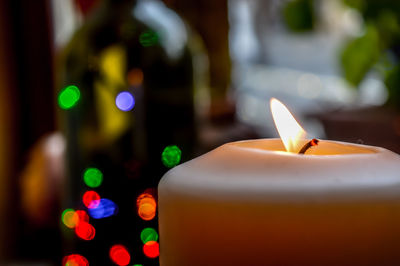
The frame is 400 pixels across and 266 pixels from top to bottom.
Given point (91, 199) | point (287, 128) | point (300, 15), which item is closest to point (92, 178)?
point (91, 199)

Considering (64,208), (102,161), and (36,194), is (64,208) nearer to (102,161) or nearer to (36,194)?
(102,161)

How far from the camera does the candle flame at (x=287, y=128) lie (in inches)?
11.0

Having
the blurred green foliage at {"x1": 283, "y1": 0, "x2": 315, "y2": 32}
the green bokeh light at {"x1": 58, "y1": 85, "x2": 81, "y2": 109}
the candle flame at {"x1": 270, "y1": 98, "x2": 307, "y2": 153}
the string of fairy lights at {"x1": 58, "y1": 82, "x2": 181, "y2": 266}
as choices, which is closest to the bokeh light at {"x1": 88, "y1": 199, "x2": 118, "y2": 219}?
the string of fairy lights at {"x1": 58, "y1": 82, "x2": 181, "y2": 266}

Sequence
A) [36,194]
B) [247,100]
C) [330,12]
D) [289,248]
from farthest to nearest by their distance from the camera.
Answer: [247,100] < [330,12] < [36,194] < [289,248]

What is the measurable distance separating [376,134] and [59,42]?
154 centimetres

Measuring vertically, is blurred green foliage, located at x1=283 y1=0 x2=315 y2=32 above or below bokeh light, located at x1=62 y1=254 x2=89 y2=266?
above

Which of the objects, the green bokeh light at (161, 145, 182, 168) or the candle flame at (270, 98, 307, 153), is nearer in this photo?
the candle flame at (270, 98, 307, 153)

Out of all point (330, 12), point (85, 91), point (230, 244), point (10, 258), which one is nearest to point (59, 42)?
point (10, 258)

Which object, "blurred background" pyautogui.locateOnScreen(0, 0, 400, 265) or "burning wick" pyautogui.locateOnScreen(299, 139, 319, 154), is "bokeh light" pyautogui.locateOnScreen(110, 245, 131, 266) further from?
"burning wick" pyautogui.locateOnScreen(299, 139, 319, 154)

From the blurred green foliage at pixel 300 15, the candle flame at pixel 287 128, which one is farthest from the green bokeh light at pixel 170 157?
the blurred green foliage at pixel 300 15

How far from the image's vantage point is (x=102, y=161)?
22.5 inches

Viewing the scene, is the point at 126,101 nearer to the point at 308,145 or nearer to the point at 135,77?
the point at 135,77

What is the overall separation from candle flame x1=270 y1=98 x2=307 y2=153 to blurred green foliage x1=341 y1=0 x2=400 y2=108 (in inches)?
16.4

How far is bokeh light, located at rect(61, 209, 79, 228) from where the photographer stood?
0.55m
